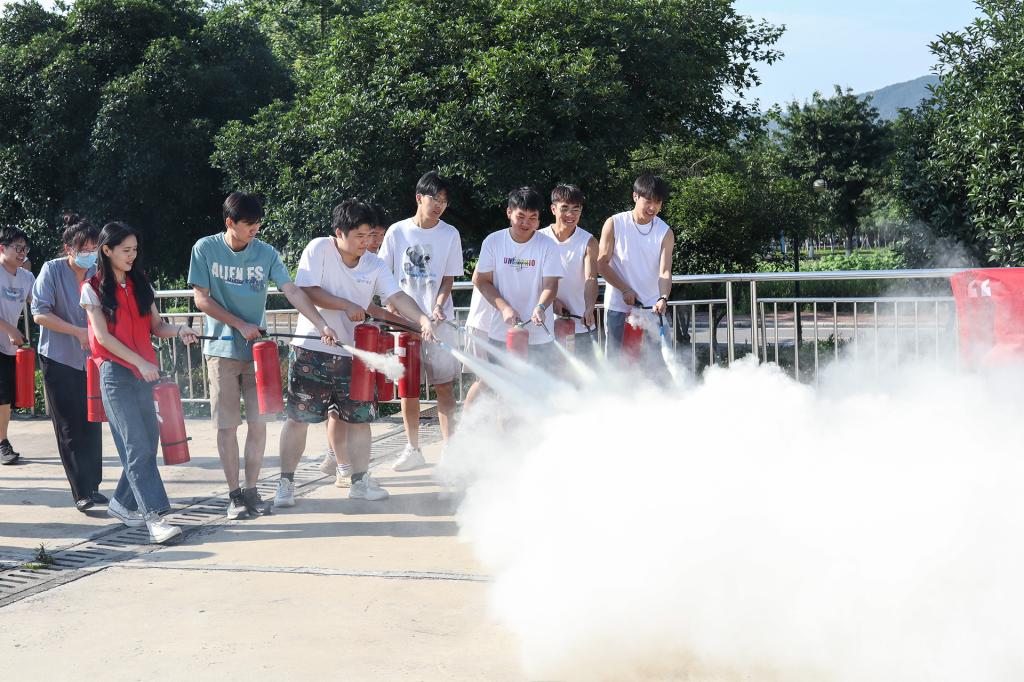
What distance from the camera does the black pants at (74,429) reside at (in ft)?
21.2

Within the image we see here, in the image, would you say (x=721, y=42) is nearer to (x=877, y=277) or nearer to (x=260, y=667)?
(x=877, y=277)

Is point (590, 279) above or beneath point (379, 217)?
beneath

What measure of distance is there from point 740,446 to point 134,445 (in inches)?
139

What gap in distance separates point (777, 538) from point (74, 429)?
15.9ft

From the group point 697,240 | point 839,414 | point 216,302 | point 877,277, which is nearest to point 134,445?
point 216,302

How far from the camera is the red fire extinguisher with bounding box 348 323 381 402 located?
611 centimetres

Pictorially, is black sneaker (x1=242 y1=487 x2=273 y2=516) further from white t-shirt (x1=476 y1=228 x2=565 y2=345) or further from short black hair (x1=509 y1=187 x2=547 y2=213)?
short black hair (x1=509 y1=187 x2=547 y2=213)

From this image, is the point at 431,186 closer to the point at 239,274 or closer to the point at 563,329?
the point at 563,329

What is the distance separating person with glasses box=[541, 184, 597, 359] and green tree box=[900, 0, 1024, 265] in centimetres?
535

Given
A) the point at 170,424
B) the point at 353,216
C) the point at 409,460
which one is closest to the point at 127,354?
the point at 170,424

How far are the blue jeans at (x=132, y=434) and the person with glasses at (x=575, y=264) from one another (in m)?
2.73

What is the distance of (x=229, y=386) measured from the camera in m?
5.96

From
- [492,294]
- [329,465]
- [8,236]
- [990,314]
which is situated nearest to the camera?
[492,294]

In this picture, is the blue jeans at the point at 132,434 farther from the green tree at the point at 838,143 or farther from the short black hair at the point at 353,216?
the green tree at the point at 838,143
